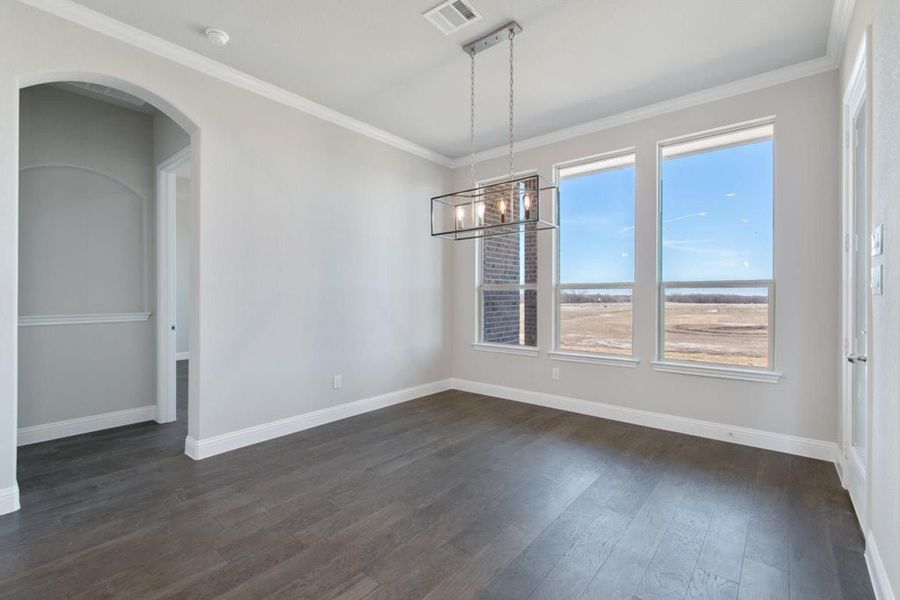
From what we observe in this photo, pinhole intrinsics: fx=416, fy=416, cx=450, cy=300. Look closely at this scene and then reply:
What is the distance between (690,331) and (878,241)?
2.13 metres

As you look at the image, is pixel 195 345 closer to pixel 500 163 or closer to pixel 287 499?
pixel 287 499

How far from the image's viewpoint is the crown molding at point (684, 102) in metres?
3.14

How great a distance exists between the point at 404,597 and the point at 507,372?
3380 millimetres

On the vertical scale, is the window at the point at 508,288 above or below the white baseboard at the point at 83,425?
above

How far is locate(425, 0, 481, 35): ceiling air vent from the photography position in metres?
2.52

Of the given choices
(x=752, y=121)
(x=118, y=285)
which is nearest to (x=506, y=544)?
(x=752, y=121)

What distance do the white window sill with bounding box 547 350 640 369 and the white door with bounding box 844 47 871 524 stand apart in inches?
61.6

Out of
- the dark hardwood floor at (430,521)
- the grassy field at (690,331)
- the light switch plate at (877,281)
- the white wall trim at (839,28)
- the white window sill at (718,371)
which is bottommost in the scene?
the dark hardwood floor at (430,521)

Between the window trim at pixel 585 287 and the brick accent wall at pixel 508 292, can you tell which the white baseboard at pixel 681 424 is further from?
the brick accent wall at pixel 508 292

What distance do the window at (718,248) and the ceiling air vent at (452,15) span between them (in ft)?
7.54

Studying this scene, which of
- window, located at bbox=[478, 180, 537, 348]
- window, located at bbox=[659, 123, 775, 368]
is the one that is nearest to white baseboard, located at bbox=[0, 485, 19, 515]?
window, located at bbox=[478, 180, 537, 348]

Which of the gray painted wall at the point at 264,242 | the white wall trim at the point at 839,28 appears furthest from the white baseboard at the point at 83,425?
the white wall trim at the point at 839,28

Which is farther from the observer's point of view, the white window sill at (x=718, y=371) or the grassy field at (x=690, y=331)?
the grassy field at (x=690, y=331)

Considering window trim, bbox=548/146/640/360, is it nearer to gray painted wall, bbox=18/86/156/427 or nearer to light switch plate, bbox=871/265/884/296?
light switch plate, bbox=871/265/884/296
